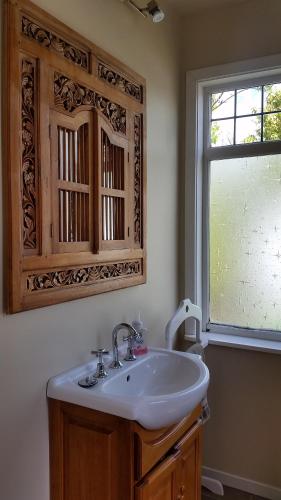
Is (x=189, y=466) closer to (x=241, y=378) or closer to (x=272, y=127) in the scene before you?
(x=241, y=378)

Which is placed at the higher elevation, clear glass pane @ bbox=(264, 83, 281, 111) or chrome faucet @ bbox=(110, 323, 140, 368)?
clear glass pane @ bbox=(264, 83, 281, 111)

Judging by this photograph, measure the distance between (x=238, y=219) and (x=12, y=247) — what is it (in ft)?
4.81

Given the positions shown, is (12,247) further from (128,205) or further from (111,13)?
(111,13)

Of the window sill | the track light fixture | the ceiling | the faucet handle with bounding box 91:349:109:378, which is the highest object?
the ceiling

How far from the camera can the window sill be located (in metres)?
2.10

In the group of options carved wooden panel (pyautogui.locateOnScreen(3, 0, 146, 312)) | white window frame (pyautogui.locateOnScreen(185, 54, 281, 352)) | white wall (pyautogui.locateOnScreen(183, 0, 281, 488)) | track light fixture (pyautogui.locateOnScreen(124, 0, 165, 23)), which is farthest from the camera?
white window frame (pyautogui.locateOnScreen(185, 54, 281, 352))

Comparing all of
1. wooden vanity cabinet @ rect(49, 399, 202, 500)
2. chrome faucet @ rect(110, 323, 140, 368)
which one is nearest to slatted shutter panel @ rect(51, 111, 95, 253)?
chrome faucet @ rect(110, 323, 140, 368)

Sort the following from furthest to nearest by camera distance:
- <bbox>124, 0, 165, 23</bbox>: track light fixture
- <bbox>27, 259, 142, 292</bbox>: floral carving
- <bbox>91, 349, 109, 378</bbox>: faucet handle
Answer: <bbox>124, 0, 165, 23</bbox>: track light fixture → <bbox>91, 349, 109, 378</bbox>: faucet handle → <bbox>27, 259, 142, 292</bbox>: floral carving

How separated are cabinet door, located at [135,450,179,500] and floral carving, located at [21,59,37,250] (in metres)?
0.86

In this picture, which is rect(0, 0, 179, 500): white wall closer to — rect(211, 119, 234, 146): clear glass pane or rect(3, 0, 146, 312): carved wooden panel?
rect(3, 0, 146, 312): carved wooden panel

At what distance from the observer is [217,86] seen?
2283 mm

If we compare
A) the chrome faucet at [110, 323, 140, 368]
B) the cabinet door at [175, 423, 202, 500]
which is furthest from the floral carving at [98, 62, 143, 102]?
the cabinet door at [175, 423, 202, 500]

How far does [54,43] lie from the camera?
1354 millimetres

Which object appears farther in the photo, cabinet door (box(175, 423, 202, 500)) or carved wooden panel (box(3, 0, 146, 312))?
cabinet door (box(175, 423, 202, 500))
